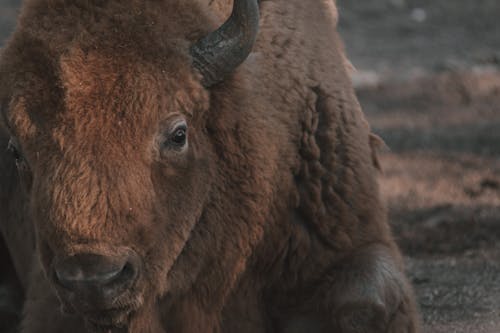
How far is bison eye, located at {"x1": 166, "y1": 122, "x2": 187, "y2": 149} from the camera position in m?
4.32

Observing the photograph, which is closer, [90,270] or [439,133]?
[90,270]

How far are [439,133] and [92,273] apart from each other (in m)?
6.73

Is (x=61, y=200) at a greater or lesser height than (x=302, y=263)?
greater

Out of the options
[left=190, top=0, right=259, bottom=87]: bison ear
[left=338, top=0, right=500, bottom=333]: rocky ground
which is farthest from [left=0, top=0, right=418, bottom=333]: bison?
[left=338, top=0, right=500, bottom=333]: rocky ground

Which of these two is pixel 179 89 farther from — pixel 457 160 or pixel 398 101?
pixel 398 101

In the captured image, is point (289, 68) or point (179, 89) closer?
point (179, 89)

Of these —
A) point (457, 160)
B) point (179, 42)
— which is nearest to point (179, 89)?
point (179, 42)

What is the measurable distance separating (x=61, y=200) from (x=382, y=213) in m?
1.65

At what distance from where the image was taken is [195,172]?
14.6ft

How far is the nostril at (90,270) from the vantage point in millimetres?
4000

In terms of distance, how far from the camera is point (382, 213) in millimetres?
5156

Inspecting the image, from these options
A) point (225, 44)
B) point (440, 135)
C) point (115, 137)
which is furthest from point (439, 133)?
point (115, 137)

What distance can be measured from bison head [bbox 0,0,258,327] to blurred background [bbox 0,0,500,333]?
1.85 m

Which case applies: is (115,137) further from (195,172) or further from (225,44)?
(225,44)
